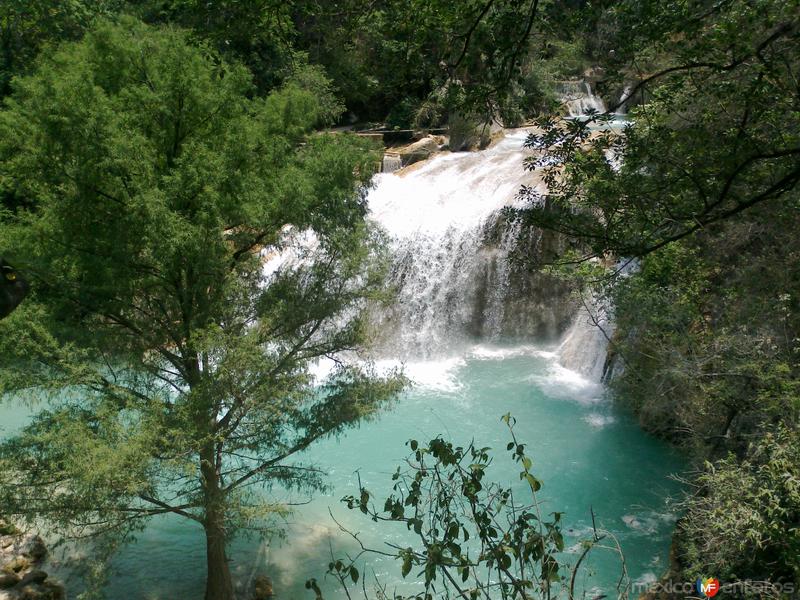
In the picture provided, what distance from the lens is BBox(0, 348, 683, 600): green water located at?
790cm

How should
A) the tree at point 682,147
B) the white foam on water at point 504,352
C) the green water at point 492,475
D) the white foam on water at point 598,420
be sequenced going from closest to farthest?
the tree at point 682,147, the green water at point 492,475, the white foam on water at point 598,420, the white foam on water at point 504,352

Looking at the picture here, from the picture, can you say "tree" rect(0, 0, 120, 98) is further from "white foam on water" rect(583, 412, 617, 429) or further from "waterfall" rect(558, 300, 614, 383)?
"white foam on water" rect(583, 412, 617, 429)

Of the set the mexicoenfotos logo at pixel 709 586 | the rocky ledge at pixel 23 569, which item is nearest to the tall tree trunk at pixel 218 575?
the rocky ledge at pixel 23 569

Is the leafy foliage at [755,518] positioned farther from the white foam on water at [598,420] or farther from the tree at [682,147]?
the white foam on water at [598,420]

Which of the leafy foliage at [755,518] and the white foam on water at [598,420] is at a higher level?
the leafy foliage at [755,518]

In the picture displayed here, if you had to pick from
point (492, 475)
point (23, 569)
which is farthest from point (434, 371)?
point (23, 569)

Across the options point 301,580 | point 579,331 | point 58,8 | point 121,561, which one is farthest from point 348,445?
point 58,8

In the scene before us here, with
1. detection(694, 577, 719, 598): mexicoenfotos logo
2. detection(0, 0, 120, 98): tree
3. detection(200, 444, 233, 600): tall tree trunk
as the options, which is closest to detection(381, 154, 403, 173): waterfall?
detection(0, 0, 120, 98): tree

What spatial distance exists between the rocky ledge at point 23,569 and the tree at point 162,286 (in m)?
1.39

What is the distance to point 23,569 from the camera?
26.3 ft

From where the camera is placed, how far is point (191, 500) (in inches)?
257

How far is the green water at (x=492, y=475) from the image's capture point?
7898 mm

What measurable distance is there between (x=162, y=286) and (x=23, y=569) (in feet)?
13.4

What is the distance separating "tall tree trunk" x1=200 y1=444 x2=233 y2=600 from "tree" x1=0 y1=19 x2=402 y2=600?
0.02 m
